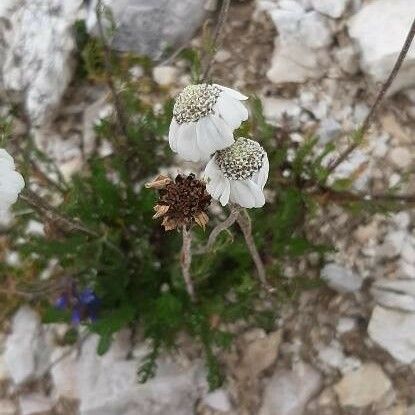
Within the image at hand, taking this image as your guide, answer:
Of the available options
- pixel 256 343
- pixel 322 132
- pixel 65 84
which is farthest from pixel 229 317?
pixel 65 84

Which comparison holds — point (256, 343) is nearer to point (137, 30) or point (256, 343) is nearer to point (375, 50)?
point (375, 50)

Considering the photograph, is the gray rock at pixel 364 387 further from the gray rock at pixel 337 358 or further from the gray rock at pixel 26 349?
the gray rock at pixel 26 349

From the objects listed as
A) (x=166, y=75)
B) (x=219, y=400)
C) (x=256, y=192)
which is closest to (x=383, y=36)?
(x=166, y=75)

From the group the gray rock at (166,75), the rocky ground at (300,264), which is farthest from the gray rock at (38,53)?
the gray rock at (166,75)

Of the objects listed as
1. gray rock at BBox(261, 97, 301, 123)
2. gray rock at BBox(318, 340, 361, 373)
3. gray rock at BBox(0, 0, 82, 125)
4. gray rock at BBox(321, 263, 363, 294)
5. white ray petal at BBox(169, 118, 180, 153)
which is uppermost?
white ray petal at BBox(169, 118, 180, 153)

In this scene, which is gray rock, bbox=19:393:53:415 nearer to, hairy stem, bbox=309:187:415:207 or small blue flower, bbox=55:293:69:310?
small blue flower, bbox=55:293:69:310

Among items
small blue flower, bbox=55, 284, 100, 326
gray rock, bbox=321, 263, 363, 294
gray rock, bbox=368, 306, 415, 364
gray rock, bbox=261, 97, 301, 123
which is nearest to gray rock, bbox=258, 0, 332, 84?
gray rock, bbox=261, 97, 301, 123
